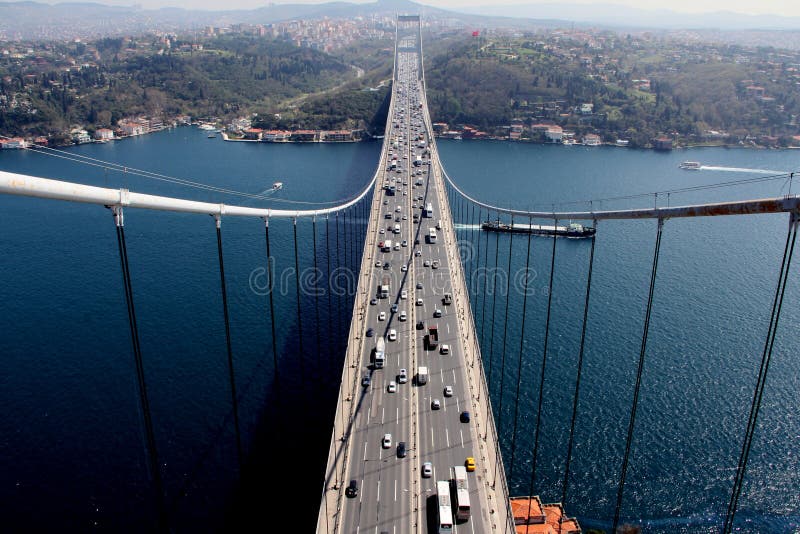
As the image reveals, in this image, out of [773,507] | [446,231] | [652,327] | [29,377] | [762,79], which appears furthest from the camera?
[762,79]

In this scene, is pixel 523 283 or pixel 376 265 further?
pixel 523 283

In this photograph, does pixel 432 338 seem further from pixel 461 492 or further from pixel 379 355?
pixel 461 492

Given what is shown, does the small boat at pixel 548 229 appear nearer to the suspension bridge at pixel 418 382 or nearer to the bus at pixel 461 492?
the suspension bridge at pixel 418 382

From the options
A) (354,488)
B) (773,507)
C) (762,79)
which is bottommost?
(773,507)

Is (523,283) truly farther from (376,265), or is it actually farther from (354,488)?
(354,488)

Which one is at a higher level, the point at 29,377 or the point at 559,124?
the point at 559,124

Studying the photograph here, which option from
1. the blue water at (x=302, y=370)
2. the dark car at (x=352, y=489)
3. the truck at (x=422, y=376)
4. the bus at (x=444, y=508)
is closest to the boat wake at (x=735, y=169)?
the blue water at (x=302, y=370)

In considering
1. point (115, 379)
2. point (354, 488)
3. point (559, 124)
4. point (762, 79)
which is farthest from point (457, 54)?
point (354, 488)
